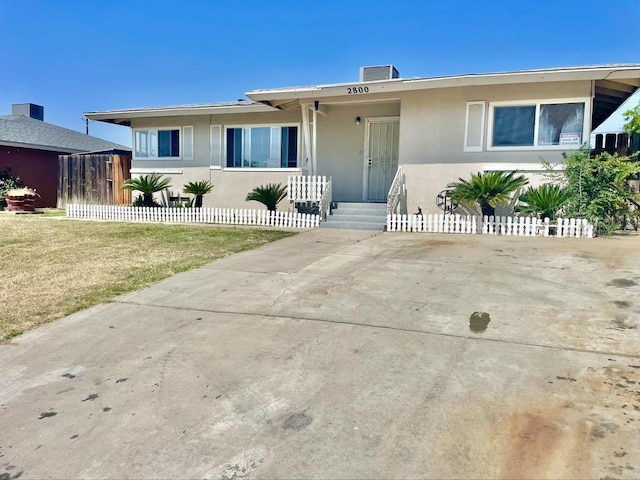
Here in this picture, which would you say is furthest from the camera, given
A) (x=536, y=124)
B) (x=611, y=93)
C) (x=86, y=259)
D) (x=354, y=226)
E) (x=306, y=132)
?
(x=306, y=132)

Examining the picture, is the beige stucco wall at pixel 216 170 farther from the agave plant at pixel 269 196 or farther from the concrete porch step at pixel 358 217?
the concrete porch step at pixel 358 217

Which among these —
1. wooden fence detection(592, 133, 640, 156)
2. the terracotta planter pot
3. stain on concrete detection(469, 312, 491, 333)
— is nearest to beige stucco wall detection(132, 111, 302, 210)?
the terracotta planter pot

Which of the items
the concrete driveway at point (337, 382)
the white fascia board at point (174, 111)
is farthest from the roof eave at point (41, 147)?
the concrete driveway at point (337, 382)

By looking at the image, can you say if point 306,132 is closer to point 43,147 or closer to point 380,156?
point 380,156

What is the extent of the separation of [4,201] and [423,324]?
69.5ft

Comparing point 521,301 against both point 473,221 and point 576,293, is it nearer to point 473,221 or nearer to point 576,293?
point 576,293

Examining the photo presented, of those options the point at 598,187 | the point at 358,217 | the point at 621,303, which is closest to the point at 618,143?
the point at 598,187

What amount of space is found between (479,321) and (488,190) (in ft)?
22.4

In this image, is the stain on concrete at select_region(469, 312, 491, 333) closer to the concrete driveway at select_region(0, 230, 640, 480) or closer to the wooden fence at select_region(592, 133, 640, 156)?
the concrete driveway at select_region(0, 230, 640, 480)

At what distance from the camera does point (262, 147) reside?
15.1 metres

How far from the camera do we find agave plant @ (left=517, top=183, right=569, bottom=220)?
9938 mm

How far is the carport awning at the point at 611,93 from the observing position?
1062cm

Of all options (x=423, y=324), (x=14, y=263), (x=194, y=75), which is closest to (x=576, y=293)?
(x=423, y=324)

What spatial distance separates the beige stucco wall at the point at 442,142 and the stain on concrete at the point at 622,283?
611cm
